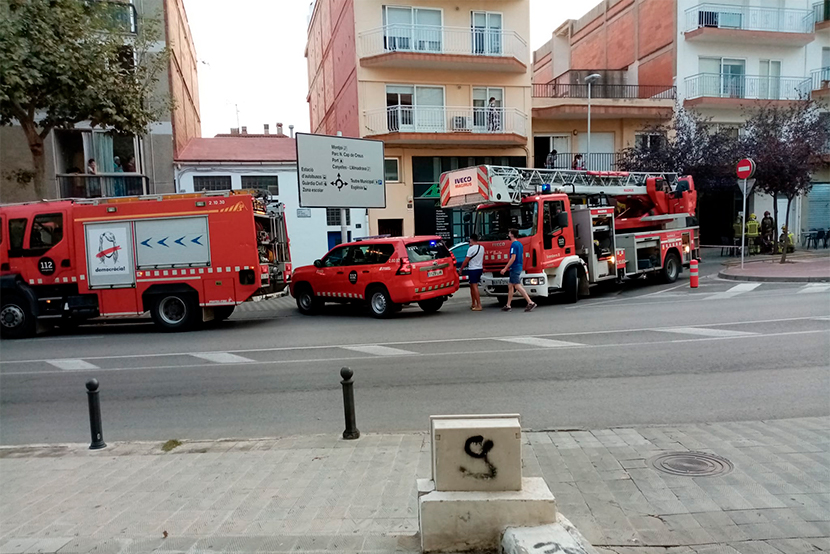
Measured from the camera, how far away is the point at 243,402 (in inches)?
264

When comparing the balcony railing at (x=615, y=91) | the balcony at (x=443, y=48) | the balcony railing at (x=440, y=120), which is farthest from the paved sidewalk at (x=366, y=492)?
the balcony railing at (x=615, y=91)

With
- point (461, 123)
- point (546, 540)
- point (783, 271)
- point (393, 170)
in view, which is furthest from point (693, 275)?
point (546, 540)

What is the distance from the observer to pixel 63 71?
13.4 metres

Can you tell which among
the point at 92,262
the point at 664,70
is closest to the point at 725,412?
the point at 92,262

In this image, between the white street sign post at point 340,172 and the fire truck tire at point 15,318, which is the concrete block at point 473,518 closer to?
the fire truck tire at point 15,318

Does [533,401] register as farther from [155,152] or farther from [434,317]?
[155,152]

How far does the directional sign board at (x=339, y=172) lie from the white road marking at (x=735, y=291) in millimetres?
10426

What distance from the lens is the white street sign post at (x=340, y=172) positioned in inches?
662

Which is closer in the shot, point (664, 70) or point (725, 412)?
point (725, 412)

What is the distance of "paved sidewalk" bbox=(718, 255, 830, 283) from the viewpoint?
51.1 feet

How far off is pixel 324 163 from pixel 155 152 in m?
8.27

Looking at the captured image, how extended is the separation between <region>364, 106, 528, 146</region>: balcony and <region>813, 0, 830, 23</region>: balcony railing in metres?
17.5

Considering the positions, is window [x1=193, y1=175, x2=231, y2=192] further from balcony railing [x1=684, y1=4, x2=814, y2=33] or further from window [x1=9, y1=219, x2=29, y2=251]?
balcony railing [x1=684, y1=4, x2=814, y2=33]

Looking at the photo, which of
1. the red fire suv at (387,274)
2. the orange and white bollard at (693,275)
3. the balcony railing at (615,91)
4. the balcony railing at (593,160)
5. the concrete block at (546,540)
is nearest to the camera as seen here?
the concrete block at (546,540)
